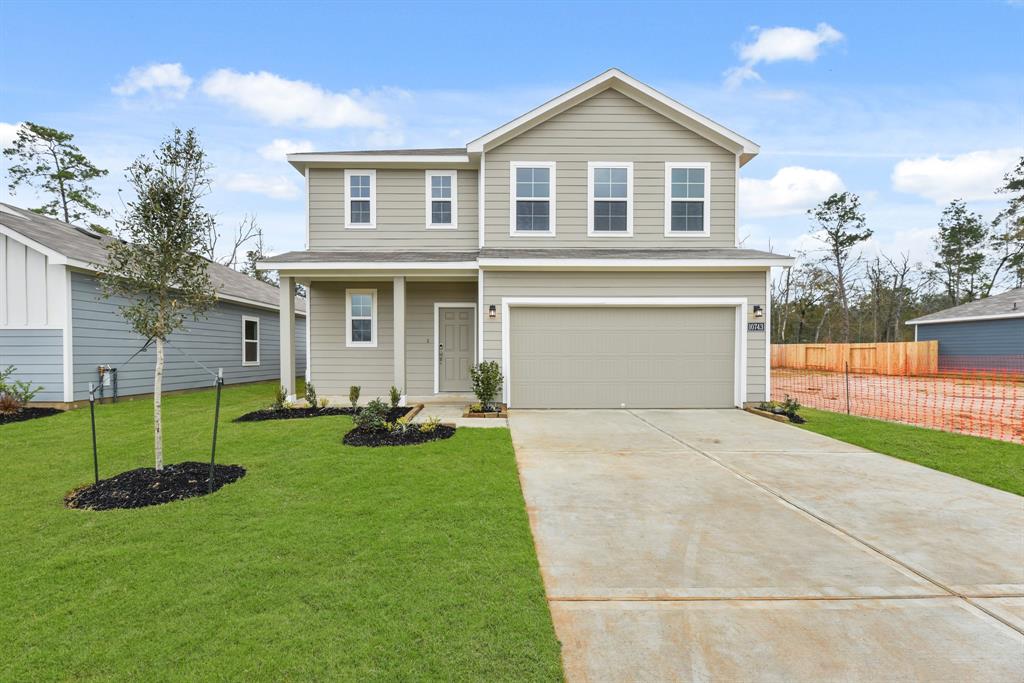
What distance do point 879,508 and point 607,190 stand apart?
8172mm

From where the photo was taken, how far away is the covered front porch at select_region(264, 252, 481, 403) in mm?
11680

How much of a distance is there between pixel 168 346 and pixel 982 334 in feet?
98.9

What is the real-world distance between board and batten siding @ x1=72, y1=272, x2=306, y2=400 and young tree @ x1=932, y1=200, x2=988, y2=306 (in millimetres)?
40871

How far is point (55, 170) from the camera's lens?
2372 cm

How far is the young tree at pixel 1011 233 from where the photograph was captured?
2755 cm

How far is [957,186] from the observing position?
101 feet

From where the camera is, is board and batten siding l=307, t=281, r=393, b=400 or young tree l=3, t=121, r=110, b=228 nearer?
board and batten siding l=307, t=281, r=393, b=400

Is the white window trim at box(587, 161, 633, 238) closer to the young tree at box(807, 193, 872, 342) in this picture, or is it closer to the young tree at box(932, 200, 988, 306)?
the young tree at box(807, 193, 872, 342)

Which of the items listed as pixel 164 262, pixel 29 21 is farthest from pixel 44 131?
pixel 164 262

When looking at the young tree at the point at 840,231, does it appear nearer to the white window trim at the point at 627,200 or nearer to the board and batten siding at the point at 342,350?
the white window trim at the point at 627,200

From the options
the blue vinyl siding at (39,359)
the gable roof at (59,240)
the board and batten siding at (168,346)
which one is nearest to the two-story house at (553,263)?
the gable roof at (59,240)

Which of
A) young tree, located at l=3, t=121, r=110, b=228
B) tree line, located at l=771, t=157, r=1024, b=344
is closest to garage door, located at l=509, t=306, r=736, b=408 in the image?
young tree, located at l=3, t=121, r=110, b=228

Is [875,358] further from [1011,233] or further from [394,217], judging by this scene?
[394,217]

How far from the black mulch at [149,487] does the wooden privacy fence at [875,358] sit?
23.2 m
